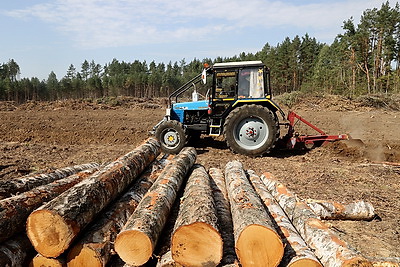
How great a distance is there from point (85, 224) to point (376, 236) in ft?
12.6

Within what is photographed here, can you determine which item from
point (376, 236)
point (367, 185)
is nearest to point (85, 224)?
point (376, 236)

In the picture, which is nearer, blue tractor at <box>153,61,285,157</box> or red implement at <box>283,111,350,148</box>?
blue tractor at <box>153,61,285,157</box>

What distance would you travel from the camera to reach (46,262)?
2795 mm

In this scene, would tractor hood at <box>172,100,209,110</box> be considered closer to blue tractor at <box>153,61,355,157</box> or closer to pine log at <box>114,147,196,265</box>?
blue tractor at <box>153,61,355,157</box>

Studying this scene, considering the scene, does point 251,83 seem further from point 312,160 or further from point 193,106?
point 312,160

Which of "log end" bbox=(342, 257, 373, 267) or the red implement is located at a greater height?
the red implement

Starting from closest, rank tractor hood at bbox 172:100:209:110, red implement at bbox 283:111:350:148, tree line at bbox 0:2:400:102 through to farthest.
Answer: red implement at bbox 283:111:350:148
tractor hood at bbox 172:100:209:110
tree line at bbox 0:2:400:102

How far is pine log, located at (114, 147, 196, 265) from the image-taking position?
266cm

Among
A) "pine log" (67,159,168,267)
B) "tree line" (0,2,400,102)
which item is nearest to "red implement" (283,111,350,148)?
"pine log" (67,159,168,267)

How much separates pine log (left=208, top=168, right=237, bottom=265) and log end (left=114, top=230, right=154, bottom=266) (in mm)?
714

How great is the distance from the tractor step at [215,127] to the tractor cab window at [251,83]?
0.96m

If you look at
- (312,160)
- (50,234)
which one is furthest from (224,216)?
(312,160)

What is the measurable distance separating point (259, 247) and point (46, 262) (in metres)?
2.01

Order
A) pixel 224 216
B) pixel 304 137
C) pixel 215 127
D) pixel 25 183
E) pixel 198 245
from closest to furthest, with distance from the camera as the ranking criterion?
pixel 198 245
pixel 224 216
pixel 25 183
pixel 215 127
pixel 304 137
